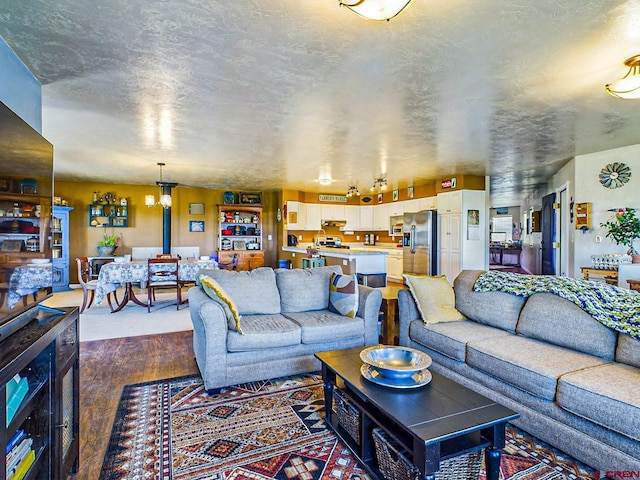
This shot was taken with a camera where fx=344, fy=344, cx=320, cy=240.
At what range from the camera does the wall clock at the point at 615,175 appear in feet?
15.5

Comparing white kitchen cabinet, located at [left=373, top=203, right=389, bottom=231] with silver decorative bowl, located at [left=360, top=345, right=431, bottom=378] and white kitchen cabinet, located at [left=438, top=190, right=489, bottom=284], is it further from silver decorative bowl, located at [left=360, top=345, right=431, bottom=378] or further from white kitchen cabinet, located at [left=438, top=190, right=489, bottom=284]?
silver decorative bowl, located at [left=360, top=345, right=431, bottom=378]

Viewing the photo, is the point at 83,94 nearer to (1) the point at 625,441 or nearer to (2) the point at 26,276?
(2) the point at 26,276

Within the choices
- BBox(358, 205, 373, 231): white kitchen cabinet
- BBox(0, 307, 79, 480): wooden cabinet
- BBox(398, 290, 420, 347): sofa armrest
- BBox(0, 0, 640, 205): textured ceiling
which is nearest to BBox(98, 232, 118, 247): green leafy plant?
BBox(0, 0, 640, 205): textured ceiling

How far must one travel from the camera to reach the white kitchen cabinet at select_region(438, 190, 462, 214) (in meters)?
6.89

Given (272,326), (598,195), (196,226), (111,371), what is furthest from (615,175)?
(196,226)

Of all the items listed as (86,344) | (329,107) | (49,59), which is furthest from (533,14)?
(86,344)

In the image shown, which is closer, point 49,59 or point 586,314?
point 586,314

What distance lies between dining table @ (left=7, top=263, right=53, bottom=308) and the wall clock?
6.40m

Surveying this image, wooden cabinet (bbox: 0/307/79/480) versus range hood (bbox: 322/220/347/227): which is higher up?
range hood (bbox: 322/220/347/227)

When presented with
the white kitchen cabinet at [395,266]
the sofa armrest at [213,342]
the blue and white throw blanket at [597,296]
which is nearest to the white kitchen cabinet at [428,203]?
the white kitchen cabinet at [395,266]

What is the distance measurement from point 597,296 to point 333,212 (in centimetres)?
766

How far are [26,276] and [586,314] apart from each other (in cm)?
315

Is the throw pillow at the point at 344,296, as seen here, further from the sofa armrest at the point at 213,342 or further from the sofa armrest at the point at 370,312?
the sofa armrest at the point at 213,342

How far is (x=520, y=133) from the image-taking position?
13.5 ft
